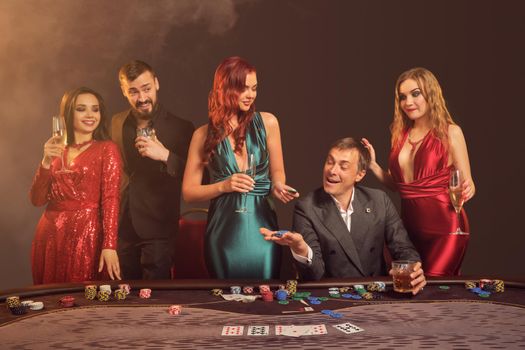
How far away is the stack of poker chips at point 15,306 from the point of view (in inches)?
90.0

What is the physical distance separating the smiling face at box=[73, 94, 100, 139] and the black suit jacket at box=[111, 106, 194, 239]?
0.43ft

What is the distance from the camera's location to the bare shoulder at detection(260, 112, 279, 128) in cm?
410

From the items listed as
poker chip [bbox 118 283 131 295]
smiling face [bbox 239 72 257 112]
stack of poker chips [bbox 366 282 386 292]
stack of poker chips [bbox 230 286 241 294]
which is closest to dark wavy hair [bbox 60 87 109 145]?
smiling face [bbox 239 72 257 112]

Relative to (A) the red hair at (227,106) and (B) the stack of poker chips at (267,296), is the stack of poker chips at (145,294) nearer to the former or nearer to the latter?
(B) the stack of poker chips at (267,296)

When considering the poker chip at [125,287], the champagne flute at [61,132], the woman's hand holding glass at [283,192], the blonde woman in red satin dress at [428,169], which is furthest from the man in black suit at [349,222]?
the champagne flute at [61,132]

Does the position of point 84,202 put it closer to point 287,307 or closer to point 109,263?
point 109,263

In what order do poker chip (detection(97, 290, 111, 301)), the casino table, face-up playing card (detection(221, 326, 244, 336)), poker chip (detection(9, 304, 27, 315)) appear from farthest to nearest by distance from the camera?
poker chip (detection(97, 290, 111, 301))
poker chip (detection(9, 304, 27, 315))
face-up playing card (detection(221, 326, 244, 336))
the casino table

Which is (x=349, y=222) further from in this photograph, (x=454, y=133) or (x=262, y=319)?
(x=262, y=319)

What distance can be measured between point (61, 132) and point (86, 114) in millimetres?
317

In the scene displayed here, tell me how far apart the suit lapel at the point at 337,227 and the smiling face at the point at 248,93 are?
2.92 ft

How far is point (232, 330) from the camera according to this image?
81.6 inches

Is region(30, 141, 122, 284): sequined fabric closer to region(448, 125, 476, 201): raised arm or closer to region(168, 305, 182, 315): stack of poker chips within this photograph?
region(168, 305, 182, 315): stack of poker chips

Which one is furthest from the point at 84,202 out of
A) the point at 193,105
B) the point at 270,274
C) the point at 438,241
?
the point at 438,241

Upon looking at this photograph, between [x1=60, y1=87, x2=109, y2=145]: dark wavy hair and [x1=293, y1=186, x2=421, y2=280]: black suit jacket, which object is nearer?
[x1=293, y1=186, x2=421, y2=280]: black suit jacket
